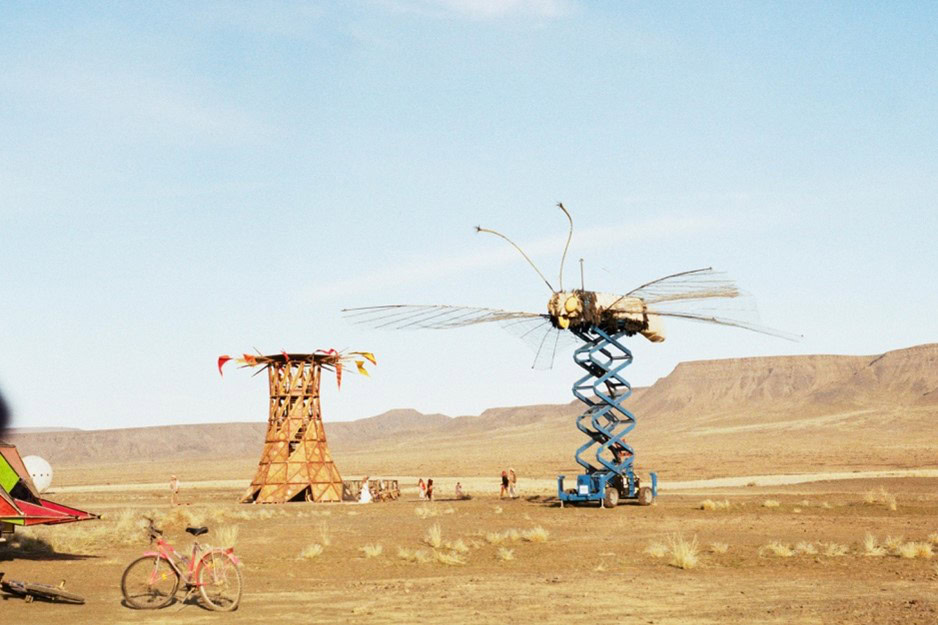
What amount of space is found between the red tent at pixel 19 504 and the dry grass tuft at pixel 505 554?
333 inches

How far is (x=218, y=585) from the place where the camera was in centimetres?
1599

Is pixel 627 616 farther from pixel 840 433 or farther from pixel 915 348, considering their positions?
A: pixel 915 348

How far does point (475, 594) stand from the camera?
671 inches

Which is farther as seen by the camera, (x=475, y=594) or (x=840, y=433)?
(x=840, y=433)

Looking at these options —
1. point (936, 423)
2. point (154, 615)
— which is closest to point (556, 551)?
point (154, 615)

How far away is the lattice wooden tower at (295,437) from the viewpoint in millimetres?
44406

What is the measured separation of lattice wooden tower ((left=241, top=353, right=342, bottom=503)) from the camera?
44406mm

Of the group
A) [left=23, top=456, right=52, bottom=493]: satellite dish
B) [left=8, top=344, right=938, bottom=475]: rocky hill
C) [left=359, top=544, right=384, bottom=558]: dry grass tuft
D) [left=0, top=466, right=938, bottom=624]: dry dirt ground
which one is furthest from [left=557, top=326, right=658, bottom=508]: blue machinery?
[left=8, top=344, right=938, bottom=475]: rocky hill

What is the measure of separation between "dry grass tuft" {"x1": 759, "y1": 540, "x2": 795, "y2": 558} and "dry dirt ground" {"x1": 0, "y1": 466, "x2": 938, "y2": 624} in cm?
8

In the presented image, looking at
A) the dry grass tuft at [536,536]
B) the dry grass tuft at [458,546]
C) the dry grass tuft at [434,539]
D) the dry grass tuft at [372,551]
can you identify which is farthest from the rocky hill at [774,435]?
the dry grass tuft at [372,551]

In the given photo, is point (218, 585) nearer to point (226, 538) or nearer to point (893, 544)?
point (226, 538)

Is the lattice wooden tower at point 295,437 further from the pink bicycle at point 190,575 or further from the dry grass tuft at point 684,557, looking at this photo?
the pink bicycle at point 190,575

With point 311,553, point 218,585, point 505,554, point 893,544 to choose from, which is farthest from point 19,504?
point 893,544

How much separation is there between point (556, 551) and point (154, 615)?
35.6 ft
